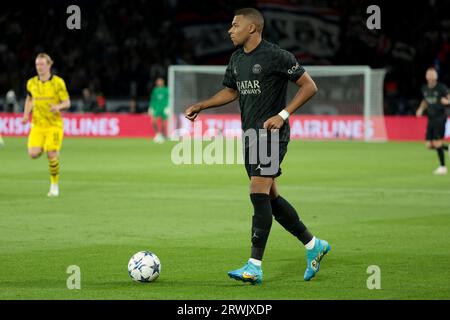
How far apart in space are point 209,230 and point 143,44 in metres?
32.8

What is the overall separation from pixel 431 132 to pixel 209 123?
48.7 feet

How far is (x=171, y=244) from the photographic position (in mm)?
10797

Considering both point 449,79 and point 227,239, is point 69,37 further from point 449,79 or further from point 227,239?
point 227,239

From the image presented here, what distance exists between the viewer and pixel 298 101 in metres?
8.37

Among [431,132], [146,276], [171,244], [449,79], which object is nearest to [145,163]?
[431,132]

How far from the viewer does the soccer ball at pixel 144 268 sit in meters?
8.27

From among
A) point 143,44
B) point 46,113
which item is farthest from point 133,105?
point 46,113

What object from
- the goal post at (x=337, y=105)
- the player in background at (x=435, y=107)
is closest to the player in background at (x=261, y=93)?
the player in background at (x=435, y=107)

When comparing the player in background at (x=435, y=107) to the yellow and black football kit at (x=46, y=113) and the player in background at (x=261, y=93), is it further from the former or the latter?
the player in background at (x=261, y=93)

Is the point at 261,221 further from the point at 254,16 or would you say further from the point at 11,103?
the point at 11,103

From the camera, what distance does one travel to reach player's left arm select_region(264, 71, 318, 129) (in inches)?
328

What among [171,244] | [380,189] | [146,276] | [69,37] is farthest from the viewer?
[69,37]

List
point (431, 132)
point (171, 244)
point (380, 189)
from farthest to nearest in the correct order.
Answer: point (431, 132) → point (380, 189) → point (171, 244)

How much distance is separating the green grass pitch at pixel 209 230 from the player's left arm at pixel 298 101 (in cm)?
138
